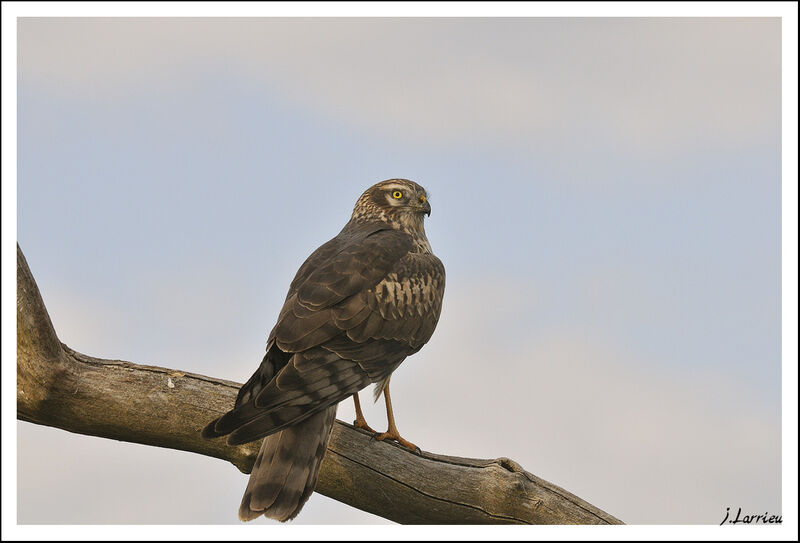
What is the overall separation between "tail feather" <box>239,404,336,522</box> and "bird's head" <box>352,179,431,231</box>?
8.32 feet


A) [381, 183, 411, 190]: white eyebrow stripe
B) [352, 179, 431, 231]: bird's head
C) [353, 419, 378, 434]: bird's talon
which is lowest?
[353, 419, 378, 434]: bird's talon

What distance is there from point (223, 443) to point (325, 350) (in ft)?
4.01

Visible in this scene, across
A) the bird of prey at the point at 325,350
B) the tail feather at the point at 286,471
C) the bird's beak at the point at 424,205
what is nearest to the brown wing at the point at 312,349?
the bird of prey at the point at 325,350

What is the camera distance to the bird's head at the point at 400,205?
845 cm

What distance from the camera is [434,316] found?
749 cm

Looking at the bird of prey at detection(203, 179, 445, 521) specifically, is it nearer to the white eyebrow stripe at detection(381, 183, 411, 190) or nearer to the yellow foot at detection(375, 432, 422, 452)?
the yellow foot at detection(375, 432, 422, 452)

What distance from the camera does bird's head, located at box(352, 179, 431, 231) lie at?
8445 mm

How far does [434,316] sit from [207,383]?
1.98 metres

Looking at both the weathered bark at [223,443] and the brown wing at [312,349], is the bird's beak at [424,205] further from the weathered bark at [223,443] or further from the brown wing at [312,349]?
the weathered bark at [223,443]

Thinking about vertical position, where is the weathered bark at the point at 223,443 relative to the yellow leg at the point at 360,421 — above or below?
below

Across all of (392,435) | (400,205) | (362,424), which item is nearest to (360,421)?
(362,424)

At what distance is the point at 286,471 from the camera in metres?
6.34

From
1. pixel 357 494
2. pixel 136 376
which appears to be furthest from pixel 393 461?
pixel 136 376

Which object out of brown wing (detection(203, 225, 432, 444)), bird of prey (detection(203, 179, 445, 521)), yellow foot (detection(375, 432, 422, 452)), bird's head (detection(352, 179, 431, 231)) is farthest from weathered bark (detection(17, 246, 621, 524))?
bird's head (detection(352, 179, 431, 231))
